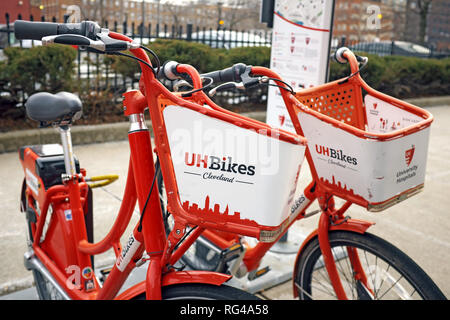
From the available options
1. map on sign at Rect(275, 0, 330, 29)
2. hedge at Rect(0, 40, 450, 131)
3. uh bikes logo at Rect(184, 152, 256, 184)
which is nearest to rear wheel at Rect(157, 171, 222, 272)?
uh bikes logo at Rect(184, 152, 256, 184)

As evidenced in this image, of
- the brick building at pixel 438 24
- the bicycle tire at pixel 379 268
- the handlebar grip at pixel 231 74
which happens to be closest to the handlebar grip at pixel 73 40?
the handlebar grip at pixel 231 74

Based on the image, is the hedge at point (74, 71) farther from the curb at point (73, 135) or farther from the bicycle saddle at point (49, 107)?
the bicycle saddle at point (49, 107)

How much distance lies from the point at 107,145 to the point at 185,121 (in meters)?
4.72

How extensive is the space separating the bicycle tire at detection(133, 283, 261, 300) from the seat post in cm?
88

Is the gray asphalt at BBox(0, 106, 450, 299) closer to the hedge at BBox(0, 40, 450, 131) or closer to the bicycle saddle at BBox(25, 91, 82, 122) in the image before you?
the hedge at BBox(0, 40, 450, 131)

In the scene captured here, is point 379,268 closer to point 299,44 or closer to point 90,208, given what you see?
point 90,208

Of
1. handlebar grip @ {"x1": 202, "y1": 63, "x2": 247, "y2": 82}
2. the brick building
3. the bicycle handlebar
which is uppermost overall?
the brick building

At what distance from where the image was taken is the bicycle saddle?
6.08 feet

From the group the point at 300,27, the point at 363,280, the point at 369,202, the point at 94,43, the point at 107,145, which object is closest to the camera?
the point at 94,43

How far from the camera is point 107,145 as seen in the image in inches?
226

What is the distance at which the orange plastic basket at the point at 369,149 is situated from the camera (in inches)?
60.7

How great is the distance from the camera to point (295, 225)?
12.0 feet
